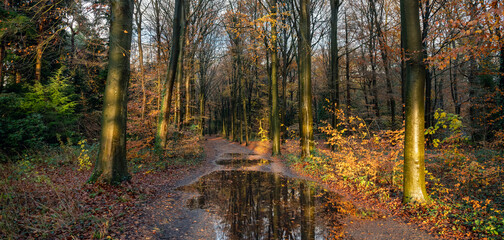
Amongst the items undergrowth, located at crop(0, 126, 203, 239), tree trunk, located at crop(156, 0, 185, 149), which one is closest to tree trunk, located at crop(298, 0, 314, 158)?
tree trunk, located at crop(156, 0, 185, 149)

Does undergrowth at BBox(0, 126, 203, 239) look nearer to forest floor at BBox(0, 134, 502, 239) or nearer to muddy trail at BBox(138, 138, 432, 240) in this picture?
forest floor at BBox(0, 134, 502, 239)

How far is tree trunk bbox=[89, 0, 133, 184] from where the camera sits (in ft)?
24.5

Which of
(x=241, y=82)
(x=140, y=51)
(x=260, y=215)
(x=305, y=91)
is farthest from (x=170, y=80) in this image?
(x=241, y=82)

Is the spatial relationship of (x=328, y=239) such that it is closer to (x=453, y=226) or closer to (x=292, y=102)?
(x=453, y=226)

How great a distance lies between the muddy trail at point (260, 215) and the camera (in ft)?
16.5

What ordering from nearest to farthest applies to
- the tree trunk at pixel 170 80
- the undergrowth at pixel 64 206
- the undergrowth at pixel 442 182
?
the undergrowth at pixel 64 206
the undergrowth at pixel 442 182
the tree trunk at pixel 170 80

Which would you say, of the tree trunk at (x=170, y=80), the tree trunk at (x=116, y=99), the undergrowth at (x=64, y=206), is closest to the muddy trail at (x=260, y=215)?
the undergrowth at (x=64, y=206)

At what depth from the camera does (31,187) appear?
5.91 meters

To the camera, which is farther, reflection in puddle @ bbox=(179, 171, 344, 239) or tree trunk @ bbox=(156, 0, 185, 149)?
tree trunk @ bbox=(156, 0, 185, 149)

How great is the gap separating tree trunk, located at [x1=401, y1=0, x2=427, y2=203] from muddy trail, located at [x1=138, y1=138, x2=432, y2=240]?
1090 millimetres

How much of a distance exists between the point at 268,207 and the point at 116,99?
5.83 m

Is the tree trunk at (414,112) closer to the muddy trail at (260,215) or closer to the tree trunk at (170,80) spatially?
the muddy trail at (260,215)

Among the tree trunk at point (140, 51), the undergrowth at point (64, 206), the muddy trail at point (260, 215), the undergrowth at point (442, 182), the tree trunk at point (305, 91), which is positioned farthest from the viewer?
the tree trunk at point (140, 51)

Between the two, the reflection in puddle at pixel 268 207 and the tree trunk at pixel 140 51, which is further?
the tree trunk at pixel 140 51
